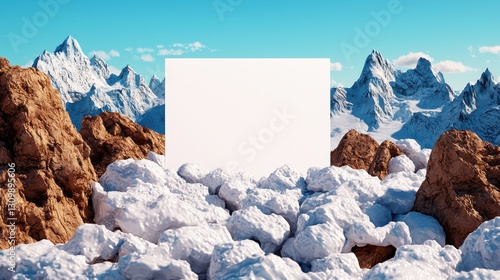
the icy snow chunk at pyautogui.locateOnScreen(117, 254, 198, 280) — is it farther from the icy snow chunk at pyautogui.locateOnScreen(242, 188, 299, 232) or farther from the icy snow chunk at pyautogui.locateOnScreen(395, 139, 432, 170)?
the icy snow chunk at pyautogui.locateOnScreen(395, 139, 432, 170)

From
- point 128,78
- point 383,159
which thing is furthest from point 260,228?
point 128,78

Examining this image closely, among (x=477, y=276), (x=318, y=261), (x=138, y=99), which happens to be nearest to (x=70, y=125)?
(x=318, y=261)

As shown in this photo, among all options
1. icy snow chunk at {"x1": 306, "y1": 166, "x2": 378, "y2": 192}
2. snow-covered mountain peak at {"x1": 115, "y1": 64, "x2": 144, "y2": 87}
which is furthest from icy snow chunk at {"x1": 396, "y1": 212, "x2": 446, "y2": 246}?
snow-covered mountain peak at {"x1": 115, "y1": 64, "x2": 144, "y2": 87}

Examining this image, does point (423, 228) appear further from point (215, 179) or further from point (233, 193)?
point (215, 179)

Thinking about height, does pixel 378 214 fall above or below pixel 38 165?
below

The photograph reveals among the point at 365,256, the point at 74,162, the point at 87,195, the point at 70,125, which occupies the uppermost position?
the point at 70,125

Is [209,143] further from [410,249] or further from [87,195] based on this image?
[410,249]
